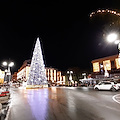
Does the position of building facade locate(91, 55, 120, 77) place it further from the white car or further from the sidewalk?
the sidewalk

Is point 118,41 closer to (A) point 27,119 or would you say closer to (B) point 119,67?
(A) point 27,119

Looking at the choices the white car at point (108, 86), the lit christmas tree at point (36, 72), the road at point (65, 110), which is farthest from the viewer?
the lit christmas tree at point (36, 72)

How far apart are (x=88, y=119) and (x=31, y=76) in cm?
3071

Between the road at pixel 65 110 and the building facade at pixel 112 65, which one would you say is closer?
the road at pixel 65 110

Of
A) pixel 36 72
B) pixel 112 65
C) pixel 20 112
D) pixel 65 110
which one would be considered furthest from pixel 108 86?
pixel 112 65

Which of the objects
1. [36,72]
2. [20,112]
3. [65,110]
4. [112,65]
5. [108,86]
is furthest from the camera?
[112,65]

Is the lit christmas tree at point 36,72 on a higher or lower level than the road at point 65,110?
higher

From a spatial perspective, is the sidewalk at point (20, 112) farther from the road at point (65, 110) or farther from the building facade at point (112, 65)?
the building facade at point (112, 65)

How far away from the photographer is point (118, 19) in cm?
2305

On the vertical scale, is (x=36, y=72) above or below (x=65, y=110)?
above

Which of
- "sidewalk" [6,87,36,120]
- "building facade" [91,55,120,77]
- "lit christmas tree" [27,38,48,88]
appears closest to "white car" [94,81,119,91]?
"sidewalk" [6,87,36,120]

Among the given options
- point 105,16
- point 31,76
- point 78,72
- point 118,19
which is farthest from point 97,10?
point 78,72

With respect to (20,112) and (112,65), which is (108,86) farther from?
(112,65)

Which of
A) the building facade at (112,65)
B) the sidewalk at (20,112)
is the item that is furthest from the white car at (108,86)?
the building facade at (112,65)
